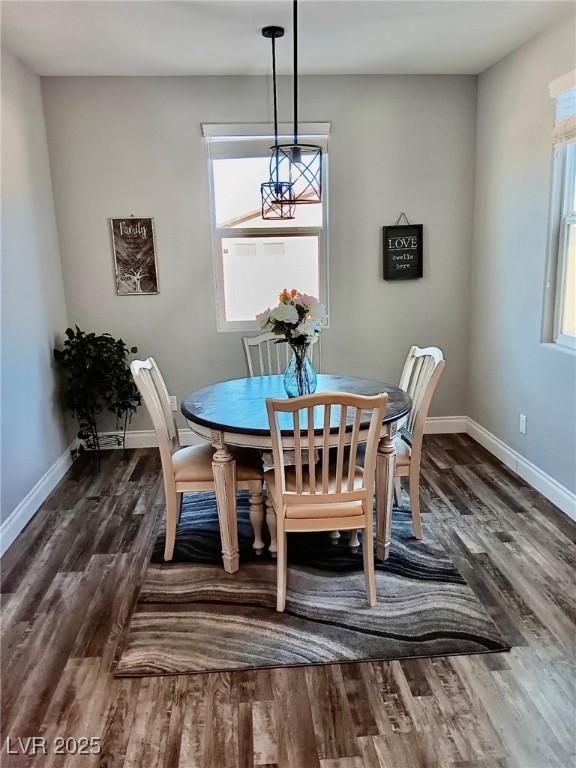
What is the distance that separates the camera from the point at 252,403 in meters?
2.67

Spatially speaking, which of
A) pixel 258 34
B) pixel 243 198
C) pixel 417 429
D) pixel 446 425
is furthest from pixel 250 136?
pixel 446 425

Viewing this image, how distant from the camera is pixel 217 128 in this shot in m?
3.83

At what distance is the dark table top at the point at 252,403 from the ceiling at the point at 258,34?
191 cm

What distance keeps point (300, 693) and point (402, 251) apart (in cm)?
315

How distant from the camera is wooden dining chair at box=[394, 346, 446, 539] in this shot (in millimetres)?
2592

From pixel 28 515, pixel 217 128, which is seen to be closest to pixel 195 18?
pixel 217 128

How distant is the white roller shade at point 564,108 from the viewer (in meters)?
2.80

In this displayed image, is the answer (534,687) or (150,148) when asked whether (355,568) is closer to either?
(534,687)

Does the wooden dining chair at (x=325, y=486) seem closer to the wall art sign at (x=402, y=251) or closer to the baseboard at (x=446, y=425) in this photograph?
the wall art sign at (x=402, y=251)

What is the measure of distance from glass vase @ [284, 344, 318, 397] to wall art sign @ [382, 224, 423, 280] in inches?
68.2

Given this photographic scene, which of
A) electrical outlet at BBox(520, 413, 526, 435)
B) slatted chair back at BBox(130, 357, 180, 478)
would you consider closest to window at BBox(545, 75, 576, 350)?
electrical outlet at BBox(520, 413, 526, 435)

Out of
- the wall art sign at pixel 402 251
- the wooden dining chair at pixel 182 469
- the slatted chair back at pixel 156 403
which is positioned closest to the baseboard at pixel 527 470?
the wall art sign at pixel 402 251

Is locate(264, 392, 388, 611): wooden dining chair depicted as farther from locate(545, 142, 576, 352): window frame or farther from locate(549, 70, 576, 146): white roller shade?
locate(549, 70, 576, 146): white roller shade

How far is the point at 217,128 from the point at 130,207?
84cm
